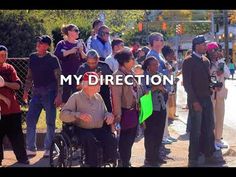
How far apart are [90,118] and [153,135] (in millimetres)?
1325

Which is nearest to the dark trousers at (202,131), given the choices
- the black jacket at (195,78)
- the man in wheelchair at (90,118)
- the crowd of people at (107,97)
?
the crowd of people at (107,97)

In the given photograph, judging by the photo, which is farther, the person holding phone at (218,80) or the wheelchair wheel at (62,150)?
the person holding phone at (218,80)

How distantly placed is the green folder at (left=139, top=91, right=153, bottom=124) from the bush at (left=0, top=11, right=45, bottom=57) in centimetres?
424

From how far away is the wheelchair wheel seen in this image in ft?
21.5

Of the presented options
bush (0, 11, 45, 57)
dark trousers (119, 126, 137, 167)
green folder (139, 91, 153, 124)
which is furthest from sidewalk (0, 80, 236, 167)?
bush (0, 11, 45, 57)

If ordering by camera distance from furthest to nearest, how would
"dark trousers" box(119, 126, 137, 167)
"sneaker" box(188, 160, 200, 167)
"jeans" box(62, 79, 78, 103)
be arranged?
"jeans" box(62, 79, 78, 103), "sneaker" box(188, 160, 200, 167), "dark trousers" box(119, 126, 137, 167)

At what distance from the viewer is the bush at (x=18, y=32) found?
10789 mm

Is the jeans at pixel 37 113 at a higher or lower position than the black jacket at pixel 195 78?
lower

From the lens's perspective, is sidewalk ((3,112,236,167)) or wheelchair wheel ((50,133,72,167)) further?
sidewalk ((3,112,236,167))

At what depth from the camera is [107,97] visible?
776 cm

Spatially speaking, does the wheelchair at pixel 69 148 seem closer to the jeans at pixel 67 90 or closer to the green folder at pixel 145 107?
the green folder at pixel 145 107

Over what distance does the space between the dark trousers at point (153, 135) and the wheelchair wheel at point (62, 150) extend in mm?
1365

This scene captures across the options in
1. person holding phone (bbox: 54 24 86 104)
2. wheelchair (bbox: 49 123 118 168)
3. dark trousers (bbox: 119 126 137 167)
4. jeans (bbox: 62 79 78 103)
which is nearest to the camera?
A: wheelchair (bbox: 49 123 118 168)

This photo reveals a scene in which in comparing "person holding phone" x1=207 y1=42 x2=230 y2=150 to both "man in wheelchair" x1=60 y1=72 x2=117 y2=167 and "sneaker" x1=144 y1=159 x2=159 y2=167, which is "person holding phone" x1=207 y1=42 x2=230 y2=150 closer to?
"sneaker" x1=144 y1=159 x2=159 y2=167
